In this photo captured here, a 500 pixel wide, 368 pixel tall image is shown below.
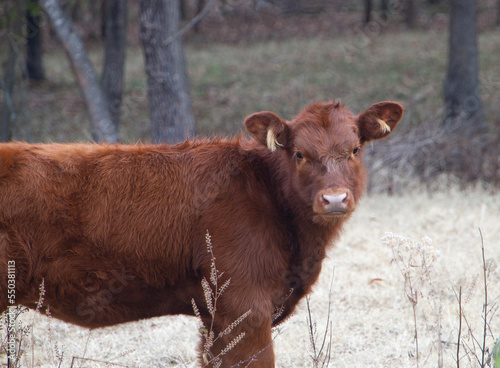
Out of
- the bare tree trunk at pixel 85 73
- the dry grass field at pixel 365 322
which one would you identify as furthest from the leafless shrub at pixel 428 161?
the bare tree trunk at pixel 85 73

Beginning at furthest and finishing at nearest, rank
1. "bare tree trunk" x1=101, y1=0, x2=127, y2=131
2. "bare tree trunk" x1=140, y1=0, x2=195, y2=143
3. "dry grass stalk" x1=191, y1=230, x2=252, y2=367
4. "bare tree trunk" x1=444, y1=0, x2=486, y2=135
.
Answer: "bare tree trunk" x1=101, y1=0, x2=127, y2=131, "bare tree trunk" x1=444, y1=0, x2=486, y2=135, "bare tree trunk" x1=140, y1=0, x2=195, y2=143, "dry grass stalk" x1=191, y1=230, x2=252, y2=367

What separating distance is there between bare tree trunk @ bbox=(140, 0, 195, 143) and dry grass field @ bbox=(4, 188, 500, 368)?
316 cm

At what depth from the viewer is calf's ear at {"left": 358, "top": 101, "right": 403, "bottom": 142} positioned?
147 inches

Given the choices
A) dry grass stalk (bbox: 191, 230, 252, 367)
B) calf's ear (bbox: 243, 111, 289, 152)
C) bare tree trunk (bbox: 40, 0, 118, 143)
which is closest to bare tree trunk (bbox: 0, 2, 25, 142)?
bare tree trunk (bbox: 40, 0, 118, 143)

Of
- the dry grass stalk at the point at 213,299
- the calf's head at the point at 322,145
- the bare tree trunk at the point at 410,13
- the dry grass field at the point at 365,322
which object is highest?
the bare tree trunk at the point at 410,13

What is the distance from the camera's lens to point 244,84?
67.3ft

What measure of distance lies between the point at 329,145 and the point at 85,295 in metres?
1.77

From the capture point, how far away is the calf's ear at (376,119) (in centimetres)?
374

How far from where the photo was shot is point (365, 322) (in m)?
5.00

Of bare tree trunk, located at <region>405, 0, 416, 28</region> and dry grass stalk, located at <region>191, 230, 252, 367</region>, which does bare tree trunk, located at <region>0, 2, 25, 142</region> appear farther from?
bare tree trunk, located at <region>405, 0, 416, 28</region>

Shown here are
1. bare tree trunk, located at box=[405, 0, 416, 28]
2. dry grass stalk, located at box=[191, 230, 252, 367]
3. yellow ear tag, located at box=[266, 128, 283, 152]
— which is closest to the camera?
dry grass stalk, located at box=[191, 230, 252, 367]

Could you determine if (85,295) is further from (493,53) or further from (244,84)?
(493,53)

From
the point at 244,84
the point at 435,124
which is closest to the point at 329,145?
the point at 435,124

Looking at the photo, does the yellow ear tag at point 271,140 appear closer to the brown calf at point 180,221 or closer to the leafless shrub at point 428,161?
the brown calf at point 180,221
